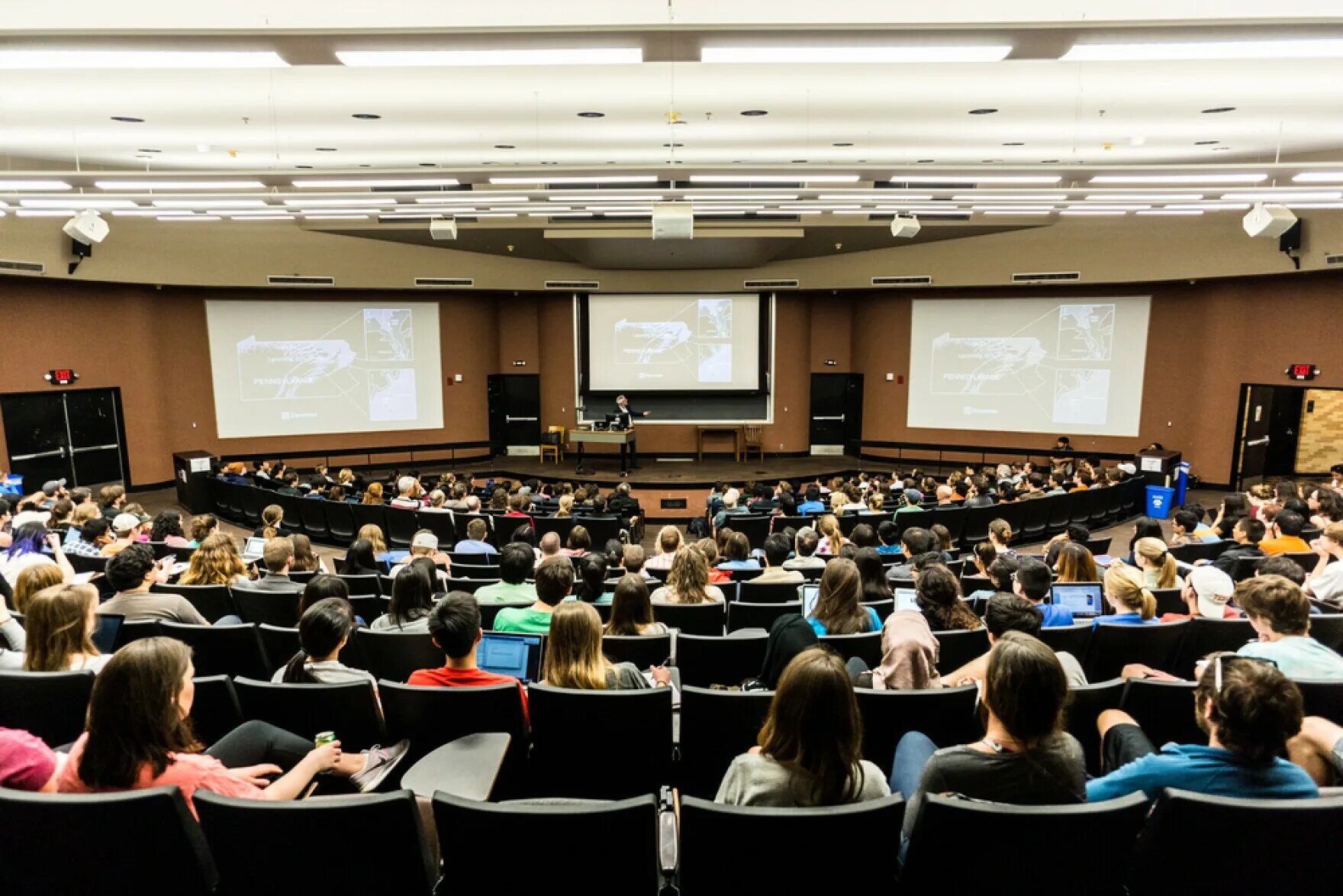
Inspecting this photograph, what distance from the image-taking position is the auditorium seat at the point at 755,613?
429 centimetres

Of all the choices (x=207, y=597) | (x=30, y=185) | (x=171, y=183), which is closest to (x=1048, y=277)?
(x=171, y=183)

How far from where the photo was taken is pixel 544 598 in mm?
3816

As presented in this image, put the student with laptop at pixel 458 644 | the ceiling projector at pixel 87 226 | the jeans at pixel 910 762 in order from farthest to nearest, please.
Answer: the ceiling projector at pixel 87 226, the student with laptop at pixel 458 644, the jeans at pixel 910 762

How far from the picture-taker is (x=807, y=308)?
16.6 metres

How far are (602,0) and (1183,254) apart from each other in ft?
39.9

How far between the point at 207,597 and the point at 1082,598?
5.49 metres

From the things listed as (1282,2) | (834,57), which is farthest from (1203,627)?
(1282,2)

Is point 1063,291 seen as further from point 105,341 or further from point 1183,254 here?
point 105,341

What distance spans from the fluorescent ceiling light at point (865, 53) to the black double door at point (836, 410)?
1348cm

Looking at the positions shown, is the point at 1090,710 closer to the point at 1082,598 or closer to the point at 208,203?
the point at 1082,598

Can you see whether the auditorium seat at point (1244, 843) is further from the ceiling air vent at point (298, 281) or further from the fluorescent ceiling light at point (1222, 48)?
the ceiling air vent at point (298, 281)

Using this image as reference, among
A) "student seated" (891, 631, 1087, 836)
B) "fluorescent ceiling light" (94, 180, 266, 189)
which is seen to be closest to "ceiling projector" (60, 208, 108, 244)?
"fluorescent ceiling light" (94, 180, 266, 189)

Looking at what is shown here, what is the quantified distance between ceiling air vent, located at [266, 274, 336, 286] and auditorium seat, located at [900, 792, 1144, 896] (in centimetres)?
1493

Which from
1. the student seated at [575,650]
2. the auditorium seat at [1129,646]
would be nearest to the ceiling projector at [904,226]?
the auditorium seat at [1129,646]
